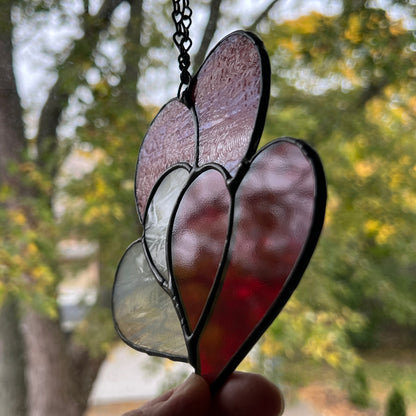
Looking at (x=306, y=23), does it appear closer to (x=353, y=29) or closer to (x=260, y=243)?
(x=353, y=29)

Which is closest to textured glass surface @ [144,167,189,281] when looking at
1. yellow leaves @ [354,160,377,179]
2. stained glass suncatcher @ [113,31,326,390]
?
stained glass suncatcher @ [113,31,326,390]

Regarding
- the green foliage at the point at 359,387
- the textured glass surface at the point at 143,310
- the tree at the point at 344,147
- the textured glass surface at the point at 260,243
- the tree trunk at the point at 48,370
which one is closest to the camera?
the textured glass surface at the point at 260,243

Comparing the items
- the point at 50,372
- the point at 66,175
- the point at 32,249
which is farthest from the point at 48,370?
the point at 66,175

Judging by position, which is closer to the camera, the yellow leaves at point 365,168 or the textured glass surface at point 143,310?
the textured glass surface at point 143,310

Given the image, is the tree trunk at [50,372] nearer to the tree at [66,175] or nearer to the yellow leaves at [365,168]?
the tree at [66,175]

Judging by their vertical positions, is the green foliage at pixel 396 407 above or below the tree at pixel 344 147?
below

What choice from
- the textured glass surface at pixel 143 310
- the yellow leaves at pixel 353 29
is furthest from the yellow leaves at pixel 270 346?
the textured glass surface at pixel 143 310
